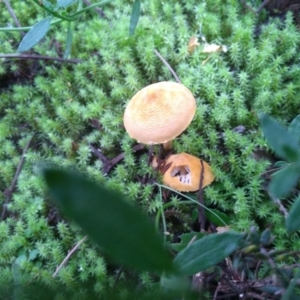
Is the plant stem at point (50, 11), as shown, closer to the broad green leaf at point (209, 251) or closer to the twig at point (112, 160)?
the twig at point (112, 160)

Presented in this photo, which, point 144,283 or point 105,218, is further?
point 144,283

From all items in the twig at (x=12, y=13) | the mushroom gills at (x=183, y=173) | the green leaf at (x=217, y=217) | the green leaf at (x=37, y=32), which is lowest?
the green leaf at (x=217, y=217)

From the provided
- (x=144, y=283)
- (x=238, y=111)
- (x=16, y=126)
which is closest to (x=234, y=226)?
(x=144, y=283)

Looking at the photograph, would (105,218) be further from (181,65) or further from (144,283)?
(181,65)

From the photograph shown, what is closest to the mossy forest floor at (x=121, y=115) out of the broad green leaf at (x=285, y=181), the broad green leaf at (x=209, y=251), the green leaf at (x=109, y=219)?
the broad green leaf at (x=209, y=251)

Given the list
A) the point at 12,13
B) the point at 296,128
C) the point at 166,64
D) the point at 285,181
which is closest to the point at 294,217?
Answer: the point at 285,181

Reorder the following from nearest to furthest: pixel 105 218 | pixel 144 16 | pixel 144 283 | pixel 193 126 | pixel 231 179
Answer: pixel 105 218, pixel 144 283, pixel 231 179, pixel 193 126, pixel 144 16
